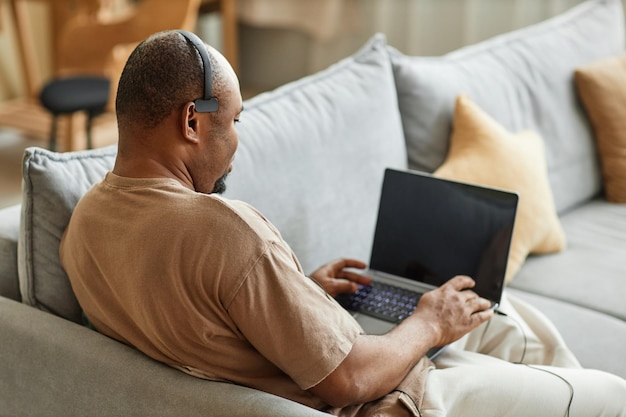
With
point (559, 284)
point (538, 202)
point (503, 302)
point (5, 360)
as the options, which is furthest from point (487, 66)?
point (5, 360)

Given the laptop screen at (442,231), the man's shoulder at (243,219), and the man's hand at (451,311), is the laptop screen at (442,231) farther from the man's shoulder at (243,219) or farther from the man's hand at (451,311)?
the man's shoulder at (243,219)

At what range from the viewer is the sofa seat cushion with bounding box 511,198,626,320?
1965 mm

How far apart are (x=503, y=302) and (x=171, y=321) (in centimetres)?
80

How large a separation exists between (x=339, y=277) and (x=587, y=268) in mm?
→ 723

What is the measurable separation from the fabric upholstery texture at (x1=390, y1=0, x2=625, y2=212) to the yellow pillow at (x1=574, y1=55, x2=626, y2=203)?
4 centimetres

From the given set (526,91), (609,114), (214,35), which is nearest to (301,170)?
(526,91)

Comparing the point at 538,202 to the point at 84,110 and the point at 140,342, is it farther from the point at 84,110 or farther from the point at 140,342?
the point at 84,110

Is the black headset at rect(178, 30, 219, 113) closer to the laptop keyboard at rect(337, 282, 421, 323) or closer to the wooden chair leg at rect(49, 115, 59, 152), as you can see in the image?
the laptop keyboard at rect(337, 282, 421, 323)

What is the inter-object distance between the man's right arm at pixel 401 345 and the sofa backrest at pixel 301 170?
401 mm

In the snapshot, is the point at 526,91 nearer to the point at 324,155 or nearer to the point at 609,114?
the point at 609,114

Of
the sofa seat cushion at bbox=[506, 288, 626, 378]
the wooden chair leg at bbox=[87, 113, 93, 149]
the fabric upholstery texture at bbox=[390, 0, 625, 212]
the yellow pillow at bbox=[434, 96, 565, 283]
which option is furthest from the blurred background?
the sofa seat cushion at bbox=[506, 288, 626, 378]

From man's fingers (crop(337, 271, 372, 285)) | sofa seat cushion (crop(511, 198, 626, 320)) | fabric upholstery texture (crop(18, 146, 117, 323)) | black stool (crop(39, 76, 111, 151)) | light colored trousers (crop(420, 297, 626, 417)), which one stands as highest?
fabric upholstery texture (crop(18, 146, 117, 323))

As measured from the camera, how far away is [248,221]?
1204mm

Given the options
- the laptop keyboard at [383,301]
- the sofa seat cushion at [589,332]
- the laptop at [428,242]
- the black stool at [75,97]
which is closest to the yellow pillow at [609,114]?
the sofa seat cushion at [589,332]
